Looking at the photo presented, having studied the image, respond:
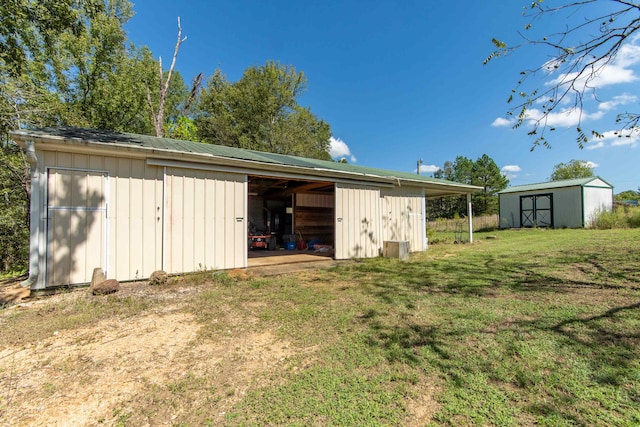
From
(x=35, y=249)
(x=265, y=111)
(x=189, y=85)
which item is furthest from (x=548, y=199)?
(x=189, y=85)

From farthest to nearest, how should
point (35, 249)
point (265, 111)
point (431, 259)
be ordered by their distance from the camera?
point (265, 111) < point (431, 259) < point (35, 249)

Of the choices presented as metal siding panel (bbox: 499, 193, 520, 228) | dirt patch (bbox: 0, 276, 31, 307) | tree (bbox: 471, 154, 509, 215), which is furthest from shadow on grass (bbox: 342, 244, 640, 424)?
tree (bbox: 471, 154, 509, 215)

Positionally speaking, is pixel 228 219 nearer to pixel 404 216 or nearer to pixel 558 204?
pixel 404 216

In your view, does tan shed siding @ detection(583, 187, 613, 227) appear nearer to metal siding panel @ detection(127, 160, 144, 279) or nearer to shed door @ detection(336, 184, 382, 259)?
shed door @ detection(336, 184, 382, 259)

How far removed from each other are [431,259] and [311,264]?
3.41m

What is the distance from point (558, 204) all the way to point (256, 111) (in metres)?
21.1

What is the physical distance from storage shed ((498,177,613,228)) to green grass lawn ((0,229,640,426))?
13774 mm

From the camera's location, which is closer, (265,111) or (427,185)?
(427,185)

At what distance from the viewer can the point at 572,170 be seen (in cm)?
4041

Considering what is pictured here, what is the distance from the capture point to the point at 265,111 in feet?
68.9

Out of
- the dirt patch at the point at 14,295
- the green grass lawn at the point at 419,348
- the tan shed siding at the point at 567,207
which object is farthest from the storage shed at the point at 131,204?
the tan shed siding at the point at 567,207

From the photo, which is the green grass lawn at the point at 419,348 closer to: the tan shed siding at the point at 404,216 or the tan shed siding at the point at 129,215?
the tan shed siding at the point at 129,215

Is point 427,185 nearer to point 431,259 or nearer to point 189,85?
point 431,259

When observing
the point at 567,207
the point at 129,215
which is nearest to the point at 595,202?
the point at 567,207
